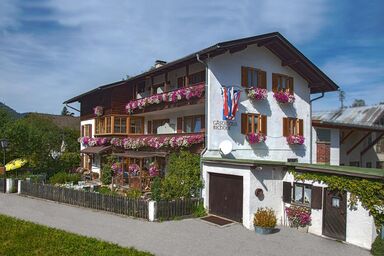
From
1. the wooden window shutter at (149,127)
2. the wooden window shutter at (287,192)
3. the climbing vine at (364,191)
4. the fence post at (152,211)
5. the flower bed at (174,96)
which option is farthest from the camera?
the wooden window shutter at (149,127)

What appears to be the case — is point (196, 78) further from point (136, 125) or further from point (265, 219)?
point (265, 219)

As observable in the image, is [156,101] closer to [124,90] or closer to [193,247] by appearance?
[124,90]

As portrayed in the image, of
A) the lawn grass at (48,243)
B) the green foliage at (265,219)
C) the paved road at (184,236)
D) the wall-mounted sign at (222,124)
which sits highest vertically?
the wall-mounted sign at (222,124)

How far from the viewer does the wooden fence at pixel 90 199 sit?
16.1 m

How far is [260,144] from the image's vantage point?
2205cm

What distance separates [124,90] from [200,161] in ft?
39.3

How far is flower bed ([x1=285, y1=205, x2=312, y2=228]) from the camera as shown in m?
15.0

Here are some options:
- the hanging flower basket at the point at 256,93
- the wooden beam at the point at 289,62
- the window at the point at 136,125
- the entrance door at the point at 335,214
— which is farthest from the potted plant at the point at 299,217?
the window at the point at 136,125

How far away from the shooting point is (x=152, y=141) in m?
22.7

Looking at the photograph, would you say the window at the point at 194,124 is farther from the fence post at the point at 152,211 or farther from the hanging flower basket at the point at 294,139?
the fence post at the point at 152,211

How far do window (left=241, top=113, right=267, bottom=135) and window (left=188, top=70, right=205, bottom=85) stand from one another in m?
3.51

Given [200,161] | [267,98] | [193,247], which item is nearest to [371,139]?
[267,98]

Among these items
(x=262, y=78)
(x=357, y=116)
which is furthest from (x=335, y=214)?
(x=357, y=116)

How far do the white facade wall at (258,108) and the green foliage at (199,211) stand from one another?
3.15 m
